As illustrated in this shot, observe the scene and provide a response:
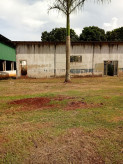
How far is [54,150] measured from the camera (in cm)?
255

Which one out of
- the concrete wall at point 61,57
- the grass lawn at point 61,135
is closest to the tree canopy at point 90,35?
the concrete wall at point 61,57

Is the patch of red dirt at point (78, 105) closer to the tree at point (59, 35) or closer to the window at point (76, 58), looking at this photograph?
the window at point (76, 58)

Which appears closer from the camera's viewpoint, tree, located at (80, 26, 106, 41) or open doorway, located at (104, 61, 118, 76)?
open doorway, located at (104, 61, 118, 76)

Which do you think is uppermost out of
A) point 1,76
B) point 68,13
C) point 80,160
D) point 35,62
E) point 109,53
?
point 68,13

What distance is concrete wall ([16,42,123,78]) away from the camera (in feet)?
60.4

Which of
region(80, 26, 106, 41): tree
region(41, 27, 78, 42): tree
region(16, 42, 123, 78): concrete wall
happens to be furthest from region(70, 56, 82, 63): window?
region(41, 27, 78, 42): tree

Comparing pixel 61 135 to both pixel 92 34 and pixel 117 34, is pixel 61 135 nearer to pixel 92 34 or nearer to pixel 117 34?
pixel 92 34

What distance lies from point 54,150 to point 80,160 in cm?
54

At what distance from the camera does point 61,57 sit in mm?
18875

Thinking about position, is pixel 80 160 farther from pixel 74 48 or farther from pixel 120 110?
pixel 74 48

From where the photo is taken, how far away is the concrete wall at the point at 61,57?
60.4 ft

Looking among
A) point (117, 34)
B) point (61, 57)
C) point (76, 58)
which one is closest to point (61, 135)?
point (61, 57)

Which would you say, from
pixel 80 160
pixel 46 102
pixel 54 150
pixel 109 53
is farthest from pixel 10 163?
pixel 109 53

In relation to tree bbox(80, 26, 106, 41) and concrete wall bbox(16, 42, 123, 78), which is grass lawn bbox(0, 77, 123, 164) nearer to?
concrete wall bbox(16, 42, 123, 78)
